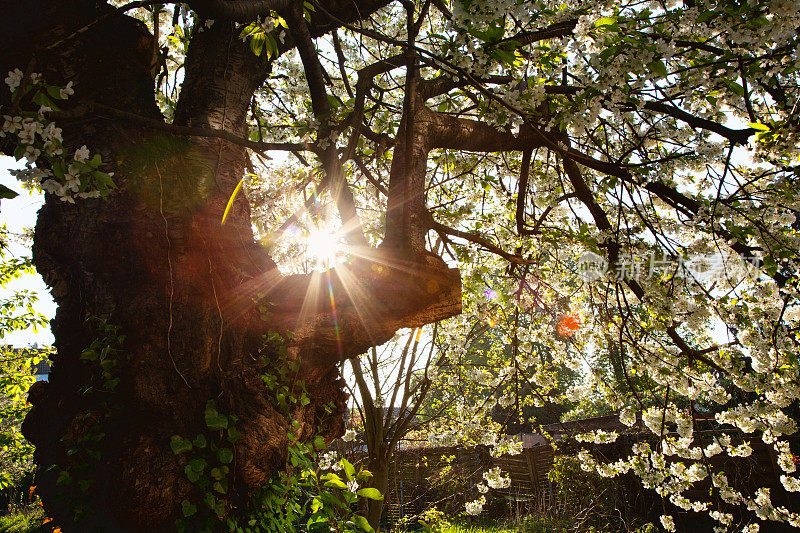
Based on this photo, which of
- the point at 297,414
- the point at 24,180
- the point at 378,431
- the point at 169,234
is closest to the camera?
the point at 24,180

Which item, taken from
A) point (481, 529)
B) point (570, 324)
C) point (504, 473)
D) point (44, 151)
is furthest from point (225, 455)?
point (504, 473)

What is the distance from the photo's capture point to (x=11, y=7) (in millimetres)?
2004

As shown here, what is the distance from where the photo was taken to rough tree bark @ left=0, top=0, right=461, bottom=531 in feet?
5.39

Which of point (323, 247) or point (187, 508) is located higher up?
point (323, 247)

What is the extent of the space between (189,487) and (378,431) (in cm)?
369

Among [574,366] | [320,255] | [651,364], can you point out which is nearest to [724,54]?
[651,364]

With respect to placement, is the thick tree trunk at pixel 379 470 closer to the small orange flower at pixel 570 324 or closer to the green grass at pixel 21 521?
the small orange flower at pixel 570 324

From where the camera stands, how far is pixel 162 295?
191 cm

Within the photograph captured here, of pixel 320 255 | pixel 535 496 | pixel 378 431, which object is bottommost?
pixel 535 496

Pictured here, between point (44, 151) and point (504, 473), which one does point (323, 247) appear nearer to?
point (44, 151)

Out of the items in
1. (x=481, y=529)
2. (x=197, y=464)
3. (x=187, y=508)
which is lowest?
(x=481, y=529)

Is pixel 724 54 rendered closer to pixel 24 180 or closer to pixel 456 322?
pixel 24 180

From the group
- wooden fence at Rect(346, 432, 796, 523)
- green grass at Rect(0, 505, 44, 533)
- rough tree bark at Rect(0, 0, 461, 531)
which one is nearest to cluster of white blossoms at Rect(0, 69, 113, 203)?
rough tree bark at Rect(0, 0, 461, 531)

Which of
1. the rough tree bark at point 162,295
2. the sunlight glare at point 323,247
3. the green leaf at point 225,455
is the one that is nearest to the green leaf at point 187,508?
the rough tree bark at point 162,295
